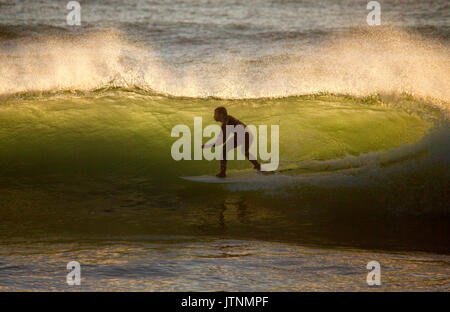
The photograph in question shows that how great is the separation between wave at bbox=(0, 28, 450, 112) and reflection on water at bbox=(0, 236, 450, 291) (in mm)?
5715

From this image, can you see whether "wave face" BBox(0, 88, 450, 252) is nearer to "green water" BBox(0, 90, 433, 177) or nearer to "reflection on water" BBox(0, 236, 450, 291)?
"green water" BBox(0, 90, 433, 177)

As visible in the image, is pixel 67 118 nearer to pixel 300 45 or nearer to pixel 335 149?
pixel 335 149

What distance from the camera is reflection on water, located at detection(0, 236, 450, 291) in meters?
4.13

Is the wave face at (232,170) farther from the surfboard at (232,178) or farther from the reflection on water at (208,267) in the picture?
the reflection on water at (208,267)

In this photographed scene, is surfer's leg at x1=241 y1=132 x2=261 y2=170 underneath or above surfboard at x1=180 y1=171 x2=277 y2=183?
above

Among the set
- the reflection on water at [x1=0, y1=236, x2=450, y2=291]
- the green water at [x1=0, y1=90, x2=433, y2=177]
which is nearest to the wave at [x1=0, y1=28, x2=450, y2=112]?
the green water at [x1=0, y1=90, x2=433, y2=177]

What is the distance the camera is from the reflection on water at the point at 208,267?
4.13 m

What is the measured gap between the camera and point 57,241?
5.48 metres

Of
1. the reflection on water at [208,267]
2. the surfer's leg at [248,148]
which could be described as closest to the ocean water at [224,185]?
the reflection on water at [208,267]

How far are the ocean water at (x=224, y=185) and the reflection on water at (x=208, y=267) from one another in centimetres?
2

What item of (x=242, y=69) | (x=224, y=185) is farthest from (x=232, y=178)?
(x=242, y=69)

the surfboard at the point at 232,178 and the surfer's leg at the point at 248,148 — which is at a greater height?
the surfer's leg at the point at 248,148

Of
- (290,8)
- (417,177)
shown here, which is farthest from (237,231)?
(290,8)

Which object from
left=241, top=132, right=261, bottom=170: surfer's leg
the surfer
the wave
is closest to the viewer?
the surfer
